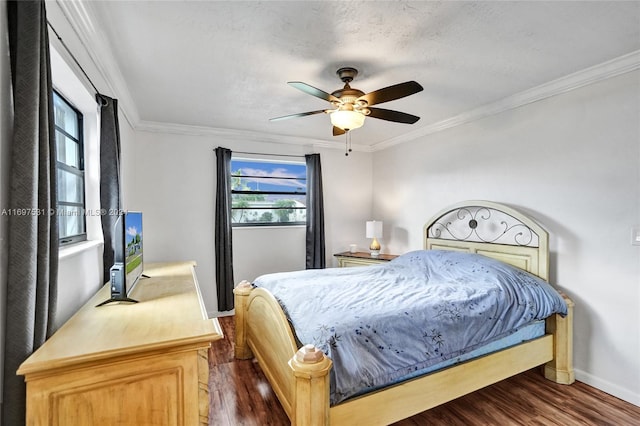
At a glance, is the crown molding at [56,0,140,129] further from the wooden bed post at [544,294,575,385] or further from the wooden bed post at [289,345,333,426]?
the wooden bed post at [544,294,575,385]

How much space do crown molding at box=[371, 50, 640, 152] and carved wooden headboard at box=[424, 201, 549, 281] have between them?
3.18 ft

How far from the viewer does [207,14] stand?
5.72ft

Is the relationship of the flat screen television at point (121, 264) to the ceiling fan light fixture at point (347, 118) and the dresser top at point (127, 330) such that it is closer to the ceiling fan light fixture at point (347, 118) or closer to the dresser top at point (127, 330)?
the dresser top at point (127, 330)

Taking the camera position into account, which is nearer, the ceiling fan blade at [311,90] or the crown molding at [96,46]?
the crown molding at [96,46]

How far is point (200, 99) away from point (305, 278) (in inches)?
79.6

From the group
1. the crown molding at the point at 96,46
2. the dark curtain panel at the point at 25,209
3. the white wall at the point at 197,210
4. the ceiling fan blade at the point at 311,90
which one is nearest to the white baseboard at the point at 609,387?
the ceiling fan blade at the point at 311,90

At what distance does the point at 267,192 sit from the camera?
4.57m

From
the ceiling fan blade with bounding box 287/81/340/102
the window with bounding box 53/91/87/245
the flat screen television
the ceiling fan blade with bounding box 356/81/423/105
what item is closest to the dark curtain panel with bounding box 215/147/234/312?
the window with bounding box 53/91/87/245

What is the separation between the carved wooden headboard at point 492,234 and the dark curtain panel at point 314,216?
4.92ft

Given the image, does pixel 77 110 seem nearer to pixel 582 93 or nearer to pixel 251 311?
pixel 251 311

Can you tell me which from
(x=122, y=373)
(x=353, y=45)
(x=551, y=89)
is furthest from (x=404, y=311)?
(x=551, y=89)

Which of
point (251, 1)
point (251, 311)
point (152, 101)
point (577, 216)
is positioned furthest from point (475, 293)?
point (152, 101)

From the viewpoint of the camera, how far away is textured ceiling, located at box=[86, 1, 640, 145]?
171 centimetres

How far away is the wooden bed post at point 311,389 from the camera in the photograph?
4.85 feet
